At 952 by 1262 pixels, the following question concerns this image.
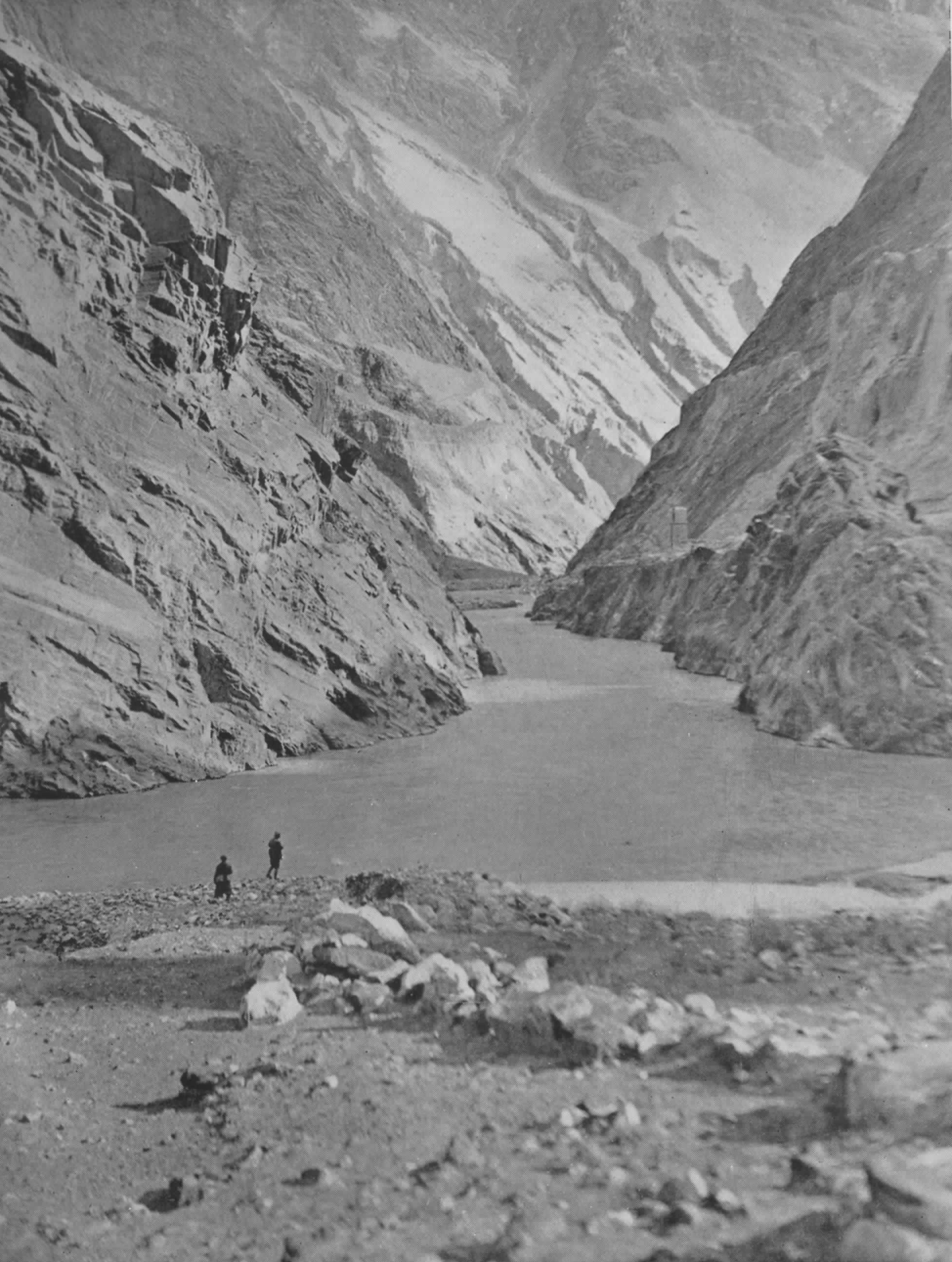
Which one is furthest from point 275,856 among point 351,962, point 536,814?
point 351,962

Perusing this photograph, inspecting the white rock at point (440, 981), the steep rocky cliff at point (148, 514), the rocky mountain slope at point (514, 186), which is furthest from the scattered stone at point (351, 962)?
the steep rocky cliff at point (148, 514)

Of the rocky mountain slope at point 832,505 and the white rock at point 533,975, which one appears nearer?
the white rock at point 533,975

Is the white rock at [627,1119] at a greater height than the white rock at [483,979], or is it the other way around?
the white rock at [627,1119]

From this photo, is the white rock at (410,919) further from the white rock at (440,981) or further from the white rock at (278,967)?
the white rock at (440,981)

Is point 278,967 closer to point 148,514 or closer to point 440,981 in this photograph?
point 440,981

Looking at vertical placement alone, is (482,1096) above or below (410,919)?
above

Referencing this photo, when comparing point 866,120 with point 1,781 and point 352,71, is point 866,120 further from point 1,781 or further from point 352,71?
point 352,71
